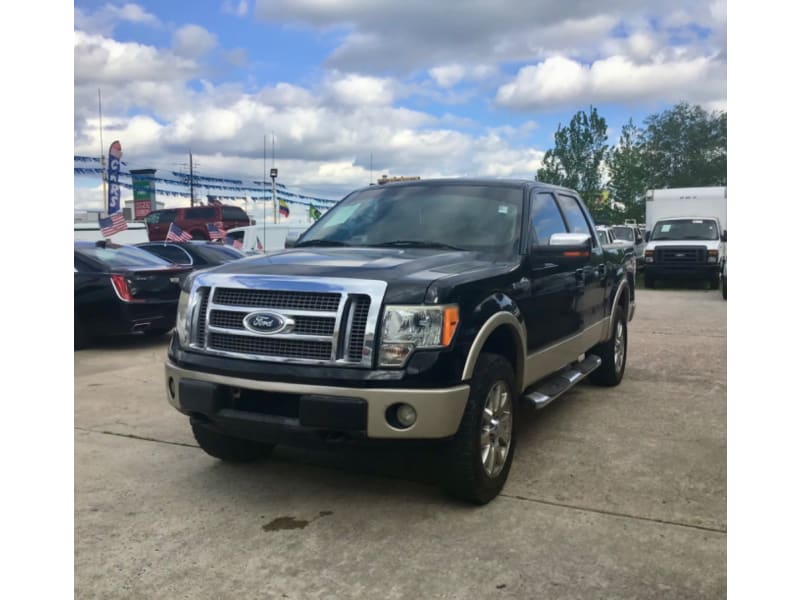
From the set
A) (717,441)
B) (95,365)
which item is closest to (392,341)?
(717,441)

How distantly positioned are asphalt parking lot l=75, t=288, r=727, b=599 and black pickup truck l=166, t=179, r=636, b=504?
0.93 feet

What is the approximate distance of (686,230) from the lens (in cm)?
1994

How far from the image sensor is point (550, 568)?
314 cm

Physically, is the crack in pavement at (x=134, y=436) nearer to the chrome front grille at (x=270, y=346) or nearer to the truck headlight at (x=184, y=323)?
the truck headlight at (x=184, y=323)

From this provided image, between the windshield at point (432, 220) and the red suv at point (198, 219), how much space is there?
26.3 m

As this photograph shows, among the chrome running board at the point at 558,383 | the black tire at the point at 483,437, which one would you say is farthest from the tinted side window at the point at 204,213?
the black tire at the point at 483,437

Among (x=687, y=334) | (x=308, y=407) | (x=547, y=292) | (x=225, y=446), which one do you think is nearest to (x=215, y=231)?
(x=687, y=334)

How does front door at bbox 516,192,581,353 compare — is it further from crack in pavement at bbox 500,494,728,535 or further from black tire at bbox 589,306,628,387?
black tire at bbox 589,306,628,387

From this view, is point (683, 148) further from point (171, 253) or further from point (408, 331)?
point (408, 331)

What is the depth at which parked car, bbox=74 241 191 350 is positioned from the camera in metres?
8.94

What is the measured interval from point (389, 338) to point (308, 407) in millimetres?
509

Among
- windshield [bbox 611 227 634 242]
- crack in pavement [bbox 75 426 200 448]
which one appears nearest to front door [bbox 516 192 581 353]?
crack in pavement [bbox 75 426 200 448]

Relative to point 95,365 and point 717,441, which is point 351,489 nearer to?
point 717,441

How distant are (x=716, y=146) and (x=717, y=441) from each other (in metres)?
55.0
